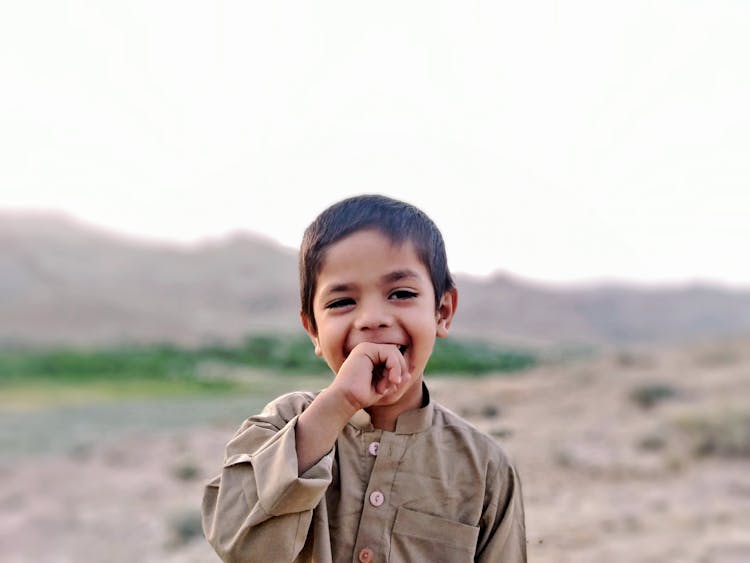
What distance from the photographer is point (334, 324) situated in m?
1.95

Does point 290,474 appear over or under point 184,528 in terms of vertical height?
over

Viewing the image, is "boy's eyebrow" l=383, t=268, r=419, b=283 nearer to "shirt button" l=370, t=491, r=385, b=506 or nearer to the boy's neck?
the boy's neck

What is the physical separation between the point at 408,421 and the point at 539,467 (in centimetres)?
845

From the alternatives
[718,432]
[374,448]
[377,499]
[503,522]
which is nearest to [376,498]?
[377,499]

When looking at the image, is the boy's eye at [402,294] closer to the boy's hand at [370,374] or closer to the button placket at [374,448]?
the boy's hand at [370,374]

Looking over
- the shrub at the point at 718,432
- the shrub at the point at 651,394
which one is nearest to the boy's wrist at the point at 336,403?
the shrub at the point at 718,432

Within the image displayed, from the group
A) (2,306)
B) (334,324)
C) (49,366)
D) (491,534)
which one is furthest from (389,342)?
(2,306)

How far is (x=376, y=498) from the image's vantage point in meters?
1.93

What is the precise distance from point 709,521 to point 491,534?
258 inches

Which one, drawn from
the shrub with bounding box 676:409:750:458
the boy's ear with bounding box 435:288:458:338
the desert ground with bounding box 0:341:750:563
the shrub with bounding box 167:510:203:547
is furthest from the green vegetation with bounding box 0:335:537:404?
the boy's ear with bounding box 435:288:458:338

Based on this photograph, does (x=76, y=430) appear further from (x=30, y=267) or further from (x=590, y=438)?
(x=30, y=267)

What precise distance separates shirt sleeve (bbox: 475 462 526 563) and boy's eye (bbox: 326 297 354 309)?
0.56 metres

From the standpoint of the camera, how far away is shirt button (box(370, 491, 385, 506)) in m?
1.93

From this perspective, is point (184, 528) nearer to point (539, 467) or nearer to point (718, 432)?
point (539, 467)
